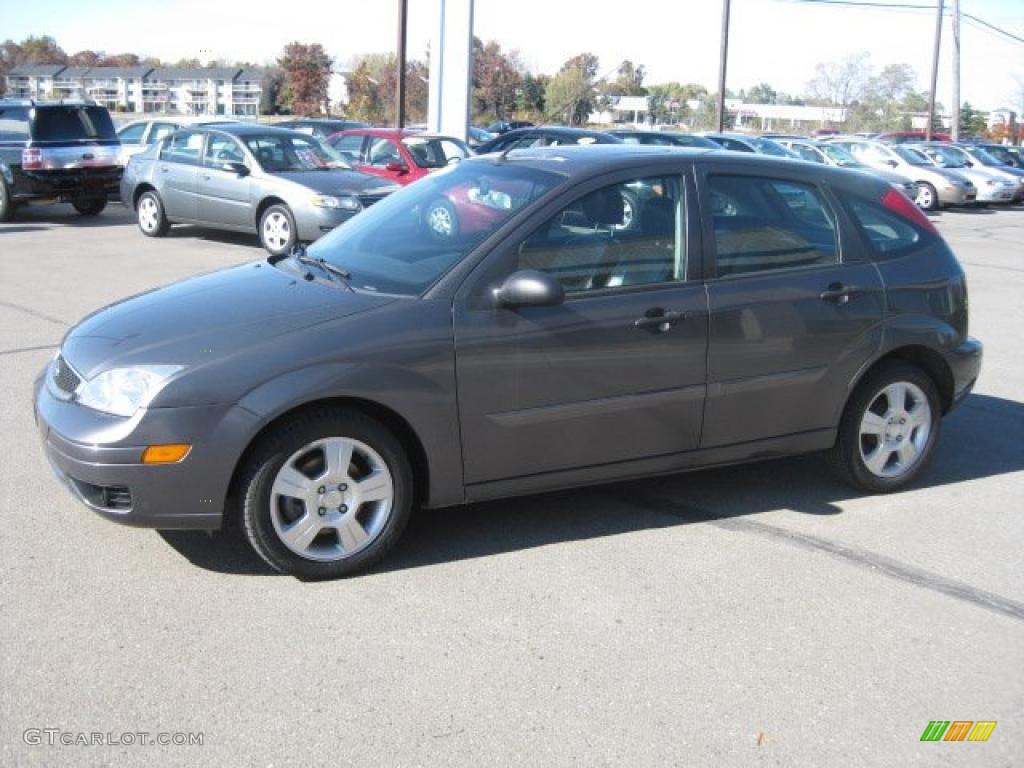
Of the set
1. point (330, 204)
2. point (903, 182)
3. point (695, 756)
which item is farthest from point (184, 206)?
point (903, 182)

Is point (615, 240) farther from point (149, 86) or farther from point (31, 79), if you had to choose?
point (149, 86)

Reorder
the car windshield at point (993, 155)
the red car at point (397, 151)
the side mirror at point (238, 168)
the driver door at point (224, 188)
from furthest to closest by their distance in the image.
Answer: the car windshield at point (993, 155) < the red car at point (397, 151) < the driver door at point (224, 188) < the side mirror at point (238, 168)

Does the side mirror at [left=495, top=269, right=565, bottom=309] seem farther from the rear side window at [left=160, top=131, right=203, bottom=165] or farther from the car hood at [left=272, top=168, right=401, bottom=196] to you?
the rear side window at [left=160, top=131, right=203, bottom=165]

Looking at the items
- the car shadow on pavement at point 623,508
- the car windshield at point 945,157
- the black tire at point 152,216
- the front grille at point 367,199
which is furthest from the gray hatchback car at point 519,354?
the car windshield at point 945,157

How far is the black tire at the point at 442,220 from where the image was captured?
464cm

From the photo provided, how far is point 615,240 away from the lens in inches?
181

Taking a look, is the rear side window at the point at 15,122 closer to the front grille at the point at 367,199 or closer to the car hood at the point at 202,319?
the front grille at the point at 367,199

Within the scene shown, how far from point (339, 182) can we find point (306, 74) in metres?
55.1

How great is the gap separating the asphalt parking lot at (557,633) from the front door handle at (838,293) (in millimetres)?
1004

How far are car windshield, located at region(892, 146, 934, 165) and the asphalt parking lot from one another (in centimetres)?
2279

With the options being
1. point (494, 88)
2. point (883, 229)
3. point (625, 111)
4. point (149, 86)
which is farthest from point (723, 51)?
point (149, 86)

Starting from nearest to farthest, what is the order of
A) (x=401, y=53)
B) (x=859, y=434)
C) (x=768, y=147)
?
(x=859, y=434), (x=768, y=147), (x=401, y=53)

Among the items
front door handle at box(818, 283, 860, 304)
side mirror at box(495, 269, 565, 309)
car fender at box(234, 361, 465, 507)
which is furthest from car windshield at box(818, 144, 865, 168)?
car fender at box(234, 361, 465, 507)

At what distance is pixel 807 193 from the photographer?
514 centimetres
